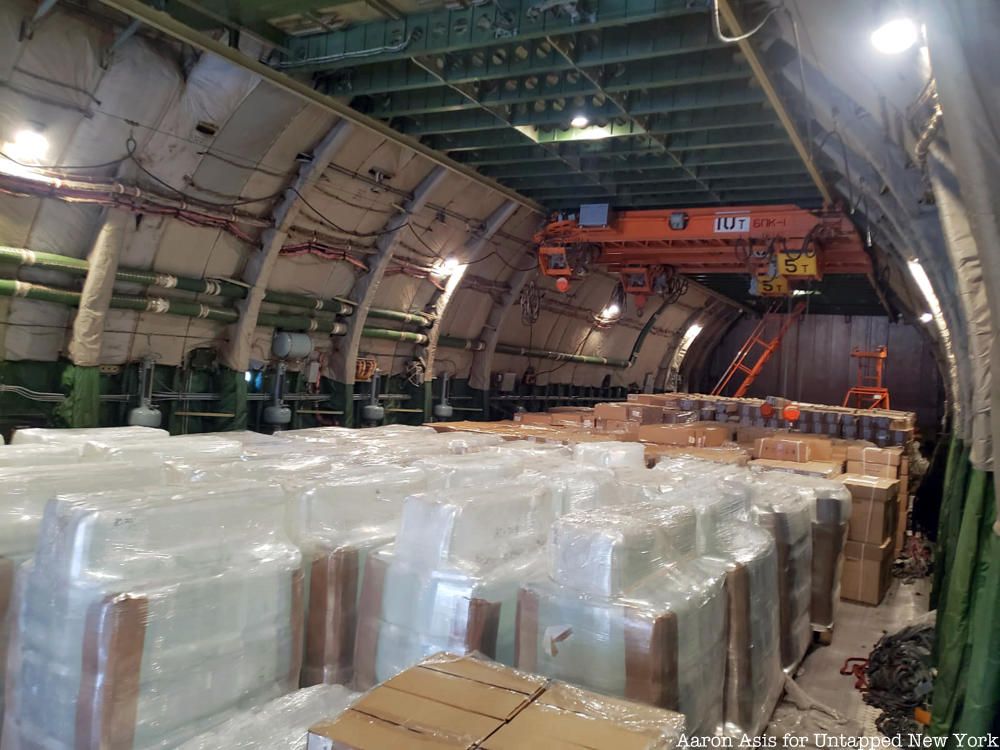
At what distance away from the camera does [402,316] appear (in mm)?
10586

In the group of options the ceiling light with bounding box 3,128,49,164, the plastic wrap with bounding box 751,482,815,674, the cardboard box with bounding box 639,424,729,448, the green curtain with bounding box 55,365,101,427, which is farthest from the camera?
the cardboard box with bounding box 639,424,729,448

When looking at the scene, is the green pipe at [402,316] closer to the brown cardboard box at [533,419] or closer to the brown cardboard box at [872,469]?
the brown cardboard box at [533,419]

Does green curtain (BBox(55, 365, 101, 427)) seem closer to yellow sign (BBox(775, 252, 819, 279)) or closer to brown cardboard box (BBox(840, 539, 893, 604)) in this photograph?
brown cardboard box (BBox(840, 539, 893, 604))

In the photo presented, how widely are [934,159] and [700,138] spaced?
17.0 feet

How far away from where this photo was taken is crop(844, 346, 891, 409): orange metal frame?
14539mm

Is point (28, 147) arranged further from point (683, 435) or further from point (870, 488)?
point (870, 488)

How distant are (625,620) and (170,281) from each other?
619 centimetres

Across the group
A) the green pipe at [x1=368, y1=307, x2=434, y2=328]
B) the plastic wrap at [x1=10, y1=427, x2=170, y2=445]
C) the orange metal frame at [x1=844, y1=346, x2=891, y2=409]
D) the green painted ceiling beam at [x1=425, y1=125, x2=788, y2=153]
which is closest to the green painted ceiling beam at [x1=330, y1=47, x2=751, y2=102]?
the green painted ceiling beam at [x1=425, y1=125, x2=788, y2=153]

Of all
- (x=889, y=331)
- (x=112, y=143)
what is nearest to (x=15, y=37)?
(x=112, y=143)

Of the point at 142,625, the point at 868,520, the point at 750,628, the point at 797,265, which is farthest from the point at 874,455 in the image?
the point at 142,625

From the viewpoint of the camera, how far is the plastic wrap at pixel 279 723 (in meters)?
2.39

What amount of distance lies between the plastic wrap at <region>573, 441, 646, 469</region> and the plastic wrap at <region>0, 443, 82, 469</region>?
3.71m

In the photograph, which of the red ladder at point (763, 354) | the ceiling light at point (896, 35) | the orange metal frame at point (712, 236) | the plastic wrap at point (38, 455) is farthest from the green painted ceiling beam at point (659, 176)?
the plastic wrap at point (38, 455)

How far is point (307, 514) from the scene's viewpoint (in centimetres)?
358
